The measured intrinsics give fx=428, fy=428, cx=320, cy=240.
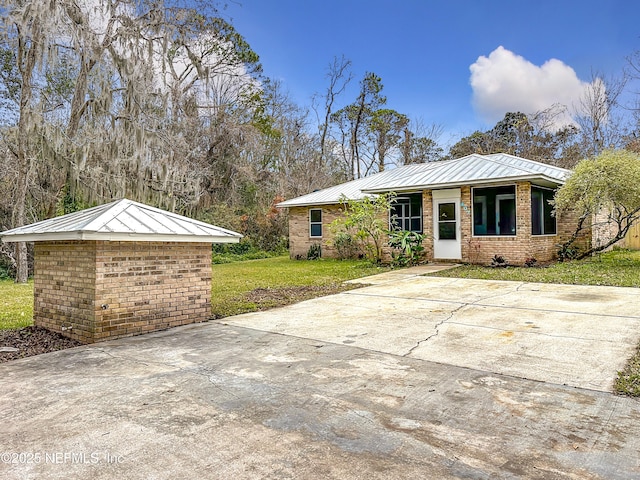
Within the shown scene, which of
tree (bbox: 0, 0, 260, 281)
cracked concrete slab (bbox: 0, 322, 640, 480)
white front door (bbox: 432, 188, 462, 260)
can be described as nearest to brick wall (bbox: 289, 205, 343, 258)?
white front door (bbox: 432, 188, 462, 260)

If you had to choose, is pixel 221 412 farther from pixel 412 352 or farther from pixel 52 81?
pixel 52 81

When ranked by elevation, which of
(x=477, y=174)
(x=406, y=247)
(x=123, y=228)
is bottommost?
(x=406, y=247)

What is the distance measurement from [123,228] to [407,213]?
451 inches

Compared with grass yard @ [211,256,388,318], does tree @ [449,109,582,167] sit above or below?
above

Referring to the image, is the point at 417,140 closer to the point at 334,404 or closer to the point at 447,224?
the point at 447,224

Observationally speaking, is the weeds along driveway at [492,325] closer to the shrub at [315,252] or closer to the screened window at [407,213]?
the screened window at [407,213]

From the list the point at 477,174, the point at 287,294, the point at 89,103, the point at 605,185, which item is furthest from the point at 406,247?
the point at 89,103

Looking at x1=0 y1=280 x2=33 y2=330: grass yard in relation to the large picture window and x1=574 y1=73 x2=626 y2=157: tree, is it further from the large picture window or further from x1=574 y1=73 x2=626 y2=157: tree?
x1=574 y1=73 x2=626 y2=157: tree

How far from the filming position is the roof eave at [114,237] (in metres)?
4.94

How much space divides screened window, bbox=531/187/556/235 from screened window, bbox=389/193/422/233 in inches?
141

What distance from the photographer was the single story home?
40.8 feet

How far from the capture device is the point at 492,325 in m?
5.59

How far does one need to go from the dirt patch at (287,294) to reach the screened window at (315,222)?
8.31 m

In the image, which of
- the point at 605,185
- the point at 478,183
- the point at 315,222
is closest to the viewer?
the point at 605,185
